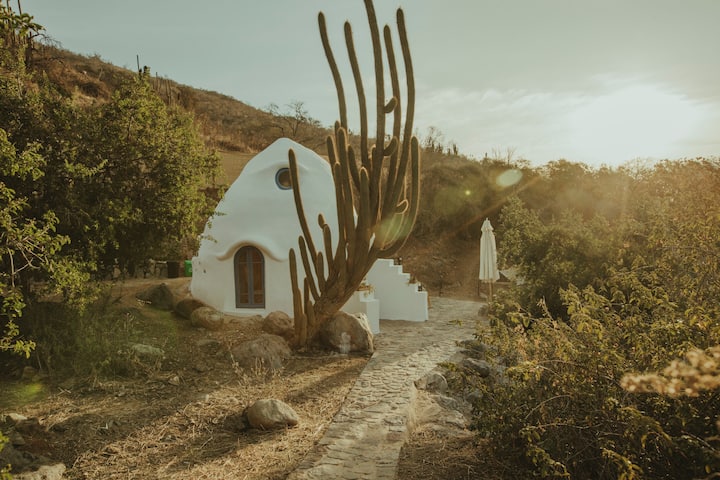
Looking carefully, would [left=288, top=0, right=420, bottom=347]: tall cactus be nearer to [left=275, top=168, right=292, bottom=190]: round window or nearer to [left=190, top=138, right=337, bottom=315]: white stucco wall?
[left=190, top=138, right=337, bottom=315]: white stucco wall

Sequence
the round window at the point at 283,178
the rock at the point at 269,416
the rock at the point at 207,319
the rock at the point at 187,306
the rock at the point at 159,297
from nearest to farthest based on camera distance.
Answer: the rock at the point at 269,416
the rock at the point at 207,319
the rock at the point at 187,306
the rock at the point at 159,297
the round window at the point at 283,178

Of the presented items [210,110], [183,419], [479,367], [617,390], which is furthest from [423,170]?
[617,390]

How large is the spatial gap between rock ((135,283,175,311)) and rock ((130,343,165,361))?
121 inches

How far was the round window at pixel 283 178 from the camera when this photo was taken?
36.3 feet

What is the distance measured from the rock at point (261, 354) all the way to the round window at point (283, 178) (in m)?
4.06

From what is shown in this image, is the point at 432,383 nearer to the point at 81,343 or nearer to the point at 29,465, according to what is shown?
the point at 29,465

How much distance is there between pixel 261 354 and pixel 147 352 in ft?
5.62

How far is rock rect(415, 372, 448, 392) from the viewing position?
705 cm

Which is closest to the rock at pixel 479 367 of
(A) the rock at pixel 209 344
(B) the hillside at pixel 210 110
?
(A) the rock at pixel 209 344

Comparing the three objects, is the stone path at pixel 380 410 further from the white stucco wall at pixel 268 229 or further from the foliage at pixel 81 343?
the foliage at pixel 81 343

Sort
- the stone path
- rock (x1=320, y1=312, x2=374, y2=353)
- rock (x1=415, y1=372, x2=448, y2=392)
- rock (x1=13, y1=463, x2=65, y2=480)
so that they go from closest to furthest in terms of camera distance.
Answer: rock (x1=13, y1=463, x2=65, y2=480), the stone path, rock (x1=415, y1=372, x2=448, y2=392), rock (x1=320, y1=312, x2=374, y2=353)

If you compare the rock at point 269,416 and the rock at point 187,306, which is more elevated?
the rock at point 187,306

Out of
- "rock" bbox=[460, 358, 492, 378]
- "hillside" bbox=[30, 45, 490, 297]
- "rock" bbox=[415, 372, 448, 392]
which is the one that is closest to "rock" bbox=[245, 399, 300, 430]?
"rock" bbox=[415, 372, 448, 392]

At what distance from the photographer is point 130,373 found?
22.6ft
